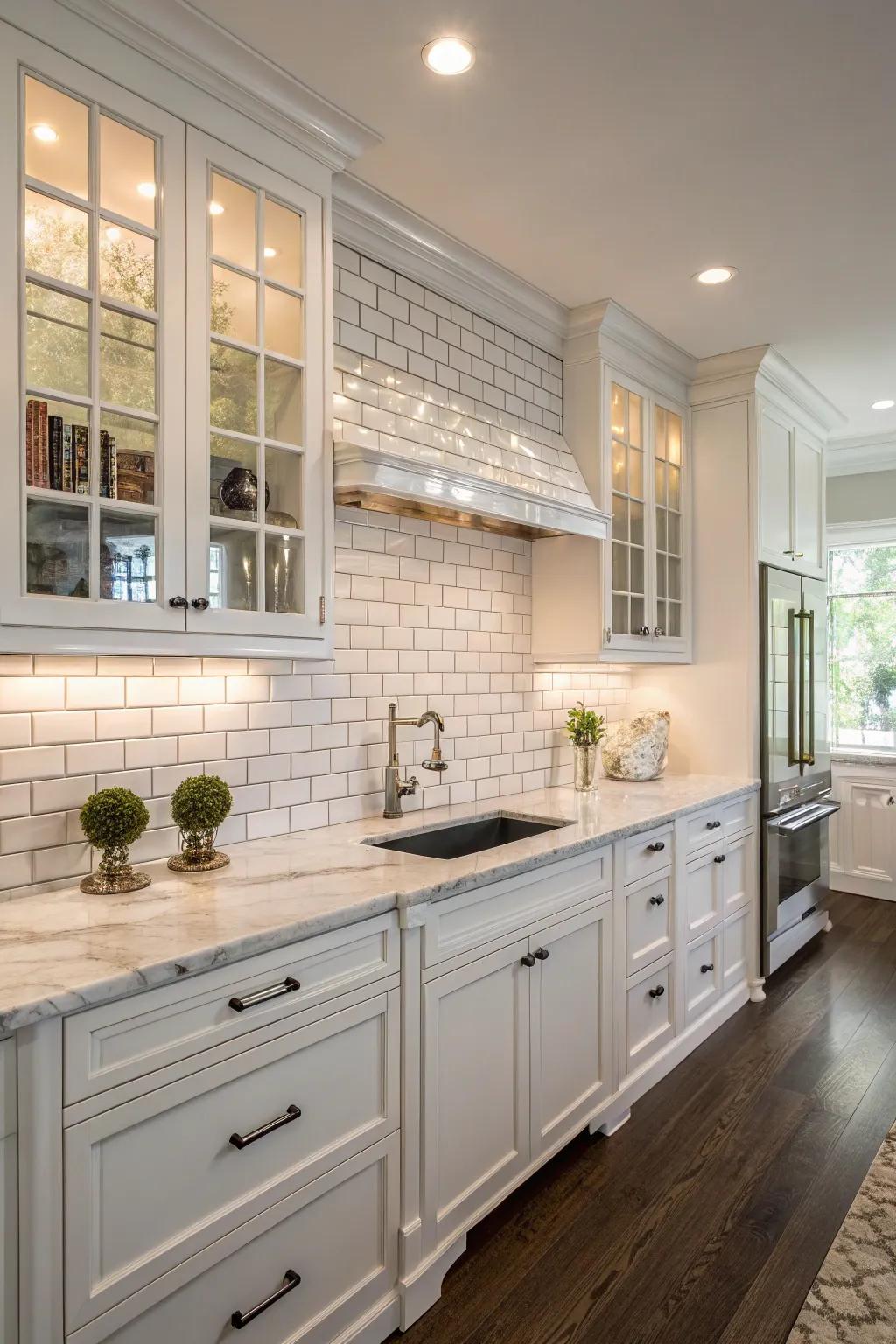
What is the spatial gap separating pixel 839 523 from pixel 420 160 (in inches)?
162

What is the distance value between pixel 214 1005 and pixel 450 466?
174 cm

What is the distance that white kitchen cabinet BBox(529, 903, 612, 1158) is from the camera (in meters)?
2.26

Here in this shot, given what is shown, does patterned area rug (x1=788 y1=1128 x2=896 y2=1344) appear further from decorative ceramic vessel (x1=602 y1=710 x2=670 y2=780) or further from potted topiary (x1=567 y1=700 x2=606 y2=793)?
decorative ceramic vessel (x1=602 y1=710 x2=670 y2=780)

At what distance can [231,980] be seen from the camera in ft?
4.81

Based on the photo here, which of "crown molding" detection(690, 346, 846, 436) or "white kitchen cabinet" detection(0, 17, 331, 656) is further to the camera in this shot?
"crown molding" detection(690, 346, 846, 436)

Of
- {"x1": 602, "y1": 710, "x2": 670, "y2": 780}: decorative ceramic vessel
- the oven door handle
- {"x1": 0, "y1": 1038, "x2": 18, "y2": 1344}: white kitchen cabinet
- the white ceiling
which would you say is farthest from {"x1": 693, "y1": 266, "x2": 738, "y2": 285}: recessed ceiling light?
{"x1": 0, "y1": 1038, "x2": 18, "y2": 1344}: white kitchen cabinet

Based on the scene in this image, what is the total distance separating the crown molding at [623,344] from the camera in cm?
330

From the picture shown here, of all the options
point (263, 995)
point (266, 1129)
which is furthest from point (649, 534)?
point (266, 1129)

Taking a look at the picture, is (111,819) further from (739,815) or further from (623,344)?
(623,344)

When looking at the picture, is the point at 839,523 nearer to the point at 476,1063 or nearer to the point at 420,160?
the point at 420,160

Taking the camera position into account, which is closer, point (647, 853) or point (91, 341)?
point (91, 341)

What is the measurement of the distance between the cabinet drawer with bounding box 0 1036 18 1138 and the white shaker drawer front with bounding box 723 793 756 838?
2836mm

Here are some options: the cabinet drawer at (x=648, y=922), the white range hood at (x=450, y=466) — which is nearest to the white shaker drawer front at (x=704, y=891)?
the cabinet drawer at (x=648, y=922)

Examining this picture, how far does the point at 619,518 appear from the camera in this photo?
3424 mm
